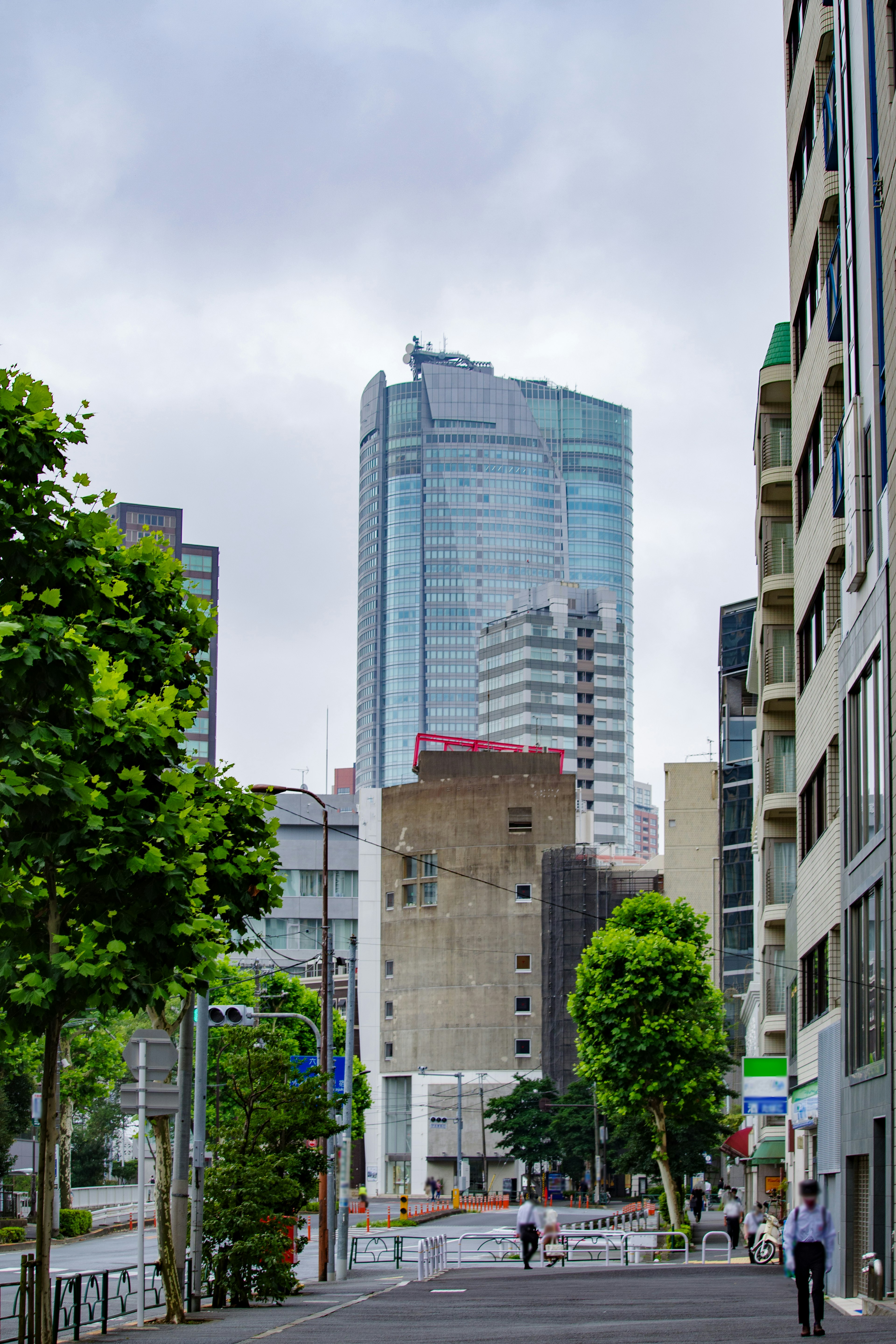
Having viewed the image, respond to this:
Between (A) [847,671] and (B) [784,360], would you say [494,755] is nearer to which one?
(B) [784,360]

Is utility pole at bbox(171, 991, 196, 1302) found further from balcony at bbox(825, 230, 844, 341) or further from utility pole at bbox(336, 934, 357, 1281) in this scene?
balcony at bbox(825, 230, 844, 341)

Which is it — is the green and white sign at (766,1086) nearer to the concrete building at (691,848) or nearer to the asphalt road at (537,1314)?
the asphalt road at (537,1314)

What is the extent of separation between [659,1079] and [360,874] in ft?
227

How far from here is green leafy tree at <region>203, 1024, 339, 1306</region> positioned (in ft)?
86.8

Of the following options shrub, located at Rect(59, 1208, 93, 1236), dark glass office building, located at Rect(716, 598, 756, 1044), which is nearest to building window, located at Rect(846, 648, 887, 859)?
shrub, located at Rect(59, 1208, 93, 1236)

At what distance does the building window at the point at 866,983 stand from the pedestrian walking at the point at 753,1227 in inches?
600

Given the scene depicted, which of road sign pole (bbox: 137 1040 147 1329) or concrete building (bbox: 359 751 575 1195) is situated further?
concrete building (bbox: 359 751 575 1195)

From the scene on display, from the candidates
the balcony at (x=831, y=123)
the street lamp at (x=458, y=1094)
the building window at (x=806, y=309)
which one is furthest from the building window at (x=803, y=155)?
the street lamp at (x=458, y=1094)

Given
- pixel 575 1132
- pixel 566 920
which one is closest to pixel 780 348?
pixel 575 1132

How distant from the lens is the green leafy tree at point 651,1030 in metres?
53.7

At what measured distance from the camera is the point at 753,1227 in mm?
43875

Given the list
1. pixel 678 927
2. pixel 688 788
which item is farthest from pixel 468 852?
pixel 678 927

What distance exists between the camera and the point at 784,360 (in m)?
46.3

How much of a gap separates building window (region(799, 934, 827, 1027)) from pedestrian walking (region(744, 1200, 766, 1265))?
898cm
